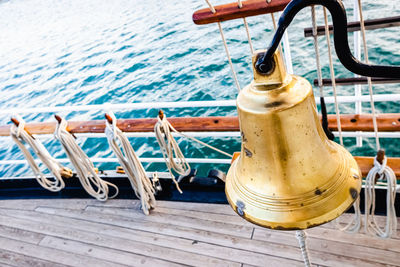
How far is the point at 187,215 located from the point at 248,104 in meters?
1.97

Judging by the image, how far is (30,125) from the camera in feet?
7.49

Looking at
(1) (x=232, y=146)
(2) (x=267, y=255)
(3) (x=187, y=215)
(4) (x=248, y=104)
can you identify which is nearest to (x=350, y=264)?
(2) (x=267, y=255)

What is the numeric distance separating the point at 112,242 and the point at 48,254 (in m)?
0.53

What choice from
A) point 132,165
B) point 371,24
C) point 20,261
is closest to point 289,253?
point 132,165

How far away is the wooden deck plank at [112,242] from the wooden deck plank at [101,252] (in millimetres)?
30

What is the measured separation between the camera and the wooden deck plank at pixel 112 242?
195 cm

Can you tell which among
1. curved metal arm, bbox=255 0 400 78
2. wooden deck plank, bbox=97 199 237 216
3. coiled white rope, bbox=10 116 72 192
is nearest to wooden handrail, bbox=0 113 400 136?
coiled white rope, bbox=10 116 72 192

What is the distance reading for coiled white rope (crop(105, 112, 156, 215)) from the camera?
6.62 ft

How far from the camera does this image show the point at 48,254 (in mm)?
2234

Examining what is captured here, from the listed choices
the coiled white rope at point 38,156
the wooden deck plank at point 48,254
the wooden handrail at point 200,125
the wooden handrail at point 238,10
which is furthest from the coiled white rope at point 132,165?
the wooden handrail at point 238,10

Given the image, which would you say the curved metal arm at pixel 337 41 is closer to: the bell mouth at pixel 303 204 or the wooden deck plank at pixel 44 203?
the bell mouth at pixel 303 204

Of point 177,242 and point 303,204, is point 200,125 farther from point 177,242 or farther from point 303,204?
point 303,204

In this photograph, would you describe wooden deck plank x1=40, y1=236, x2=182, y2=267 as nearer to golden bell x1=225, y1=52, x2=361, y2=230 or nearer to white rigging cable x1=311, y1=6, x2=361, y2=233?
white rigging cable x1=311, y1=6, x2=361, y2=233

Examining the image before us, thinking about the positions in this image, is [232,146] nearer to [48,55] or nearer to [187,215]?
[187,215]
